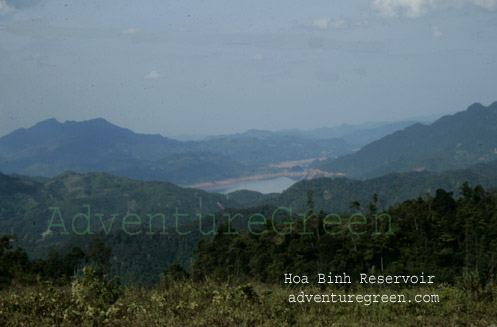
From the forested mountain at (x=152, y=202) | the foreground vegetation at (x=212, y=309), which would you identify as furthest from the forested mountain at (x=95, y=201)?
the foreground vegetation at (x=212, y=309)

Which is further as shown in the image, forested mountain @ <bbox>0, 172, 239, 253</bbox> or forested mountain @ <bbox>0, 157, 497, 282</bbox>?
forested mountain @ <bbox>0, 172, 239, 253</bbox>

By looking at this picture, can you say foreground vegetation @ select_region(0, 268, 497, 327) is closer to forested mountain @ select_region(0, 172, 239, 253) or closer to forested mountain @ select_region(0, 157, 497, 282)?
forested mountain @ select_region(0, 157, 497, 282)

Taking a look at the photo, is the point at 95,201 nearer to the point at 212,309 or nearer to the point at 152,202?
the point at 152,202

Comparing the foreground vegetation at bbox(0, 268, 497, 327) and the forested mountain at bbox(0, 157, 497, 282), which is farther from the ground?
the foreground vegetation at bbox(0, 268, 497, 327)

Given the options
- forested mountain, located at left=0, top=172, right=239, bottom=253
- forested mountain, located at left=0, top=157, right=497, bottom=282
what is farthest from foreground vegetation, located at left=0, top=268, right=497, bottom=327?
forested mountain, located at left=0, top=172, right=239, bottom=253

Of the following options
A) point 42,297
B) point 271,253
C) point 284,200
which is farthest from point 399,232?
point 284,200

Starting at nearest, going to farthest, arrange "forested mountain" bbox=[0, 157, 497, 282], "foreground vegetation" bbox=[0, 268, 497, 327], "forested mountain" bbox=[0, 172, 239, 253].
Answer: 1. "foreground vegetation" bbox=[0, 268, 497, 327]
2. "forested mountain" bbox=[0, 157, 497, 282]
3. "forested mountain" bbox=[0, 172, 239, 253]

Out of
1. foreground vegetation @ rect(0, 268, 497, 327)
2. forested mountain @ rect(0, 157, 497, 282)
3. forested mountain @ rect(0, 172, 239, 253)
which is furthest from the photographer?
forested mountain @ rect(0, 172, 239, 253)

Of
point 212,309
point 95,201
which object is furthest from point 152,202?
point 212,309

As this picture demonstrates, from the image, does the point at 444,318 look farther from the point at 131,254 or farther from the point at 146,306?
the point at 131,254
